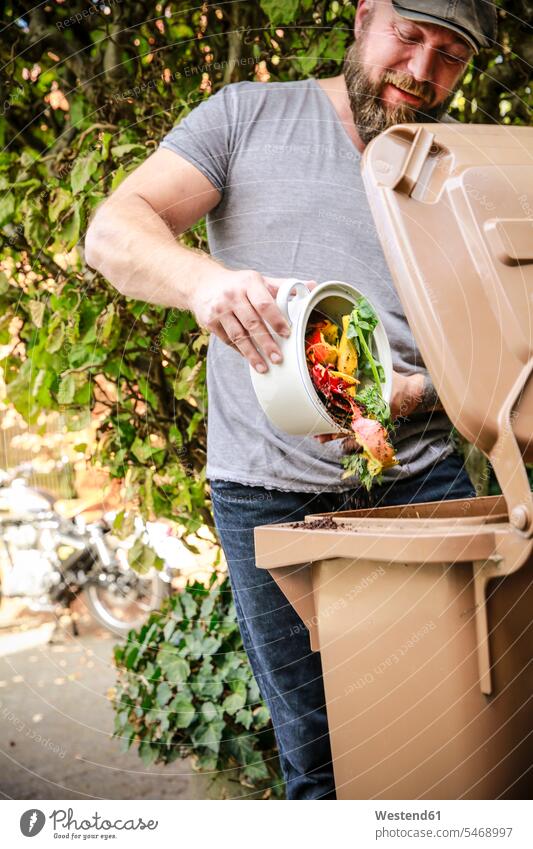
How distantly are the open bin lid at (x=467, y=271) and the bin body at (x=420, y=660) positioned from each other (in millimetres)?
125

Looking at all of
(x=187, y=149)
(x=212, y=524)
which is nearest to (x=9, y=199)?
(x=187, y=149)

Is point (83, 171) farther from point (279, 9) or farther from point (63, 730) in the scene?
point (63, 730)

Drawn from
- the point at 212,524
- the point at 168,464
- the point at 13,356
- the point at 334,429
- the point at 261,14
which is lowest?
the point at 212,524

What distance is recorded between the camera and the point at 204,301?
1094mm

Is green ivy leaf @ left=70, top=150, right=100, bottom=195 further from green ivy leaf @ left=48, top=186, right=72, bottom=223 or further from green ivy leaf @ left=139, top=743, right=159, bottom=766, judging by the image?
green ivy leaf @ left=139, top=743, right=159, bottom=766

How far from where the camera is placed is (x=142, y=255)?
120cm

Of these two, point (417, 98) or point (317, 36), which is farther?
point (317, 36)

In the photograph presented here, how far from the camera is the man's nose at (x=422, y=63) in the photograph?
1321 mm

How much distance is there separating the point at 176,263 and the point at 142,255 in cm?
7

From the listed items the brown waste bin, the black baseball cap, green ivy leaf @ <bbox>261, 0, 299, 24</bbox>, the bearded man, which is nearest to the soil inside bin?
the brown waste bin

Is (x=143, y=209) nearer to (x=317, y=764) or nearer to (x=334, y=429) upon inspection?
(x=334, y=429)

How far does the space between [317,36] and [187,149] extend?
2.30ft

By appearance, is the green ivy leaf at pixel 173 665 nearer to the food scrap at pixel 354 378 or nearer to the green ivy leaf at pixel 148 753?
the green ivy leaf at pixel 148 753

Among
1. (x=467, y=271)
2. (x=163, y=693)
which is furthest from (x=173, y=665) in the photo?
(x=467, y=271)
